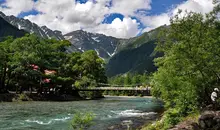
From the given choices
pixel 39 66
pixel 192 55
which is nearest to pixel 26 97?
pixel 39 66

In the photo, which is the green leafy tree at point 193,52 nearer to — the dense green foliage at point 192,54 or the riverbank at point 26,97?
the dense green foliage at point 192,54

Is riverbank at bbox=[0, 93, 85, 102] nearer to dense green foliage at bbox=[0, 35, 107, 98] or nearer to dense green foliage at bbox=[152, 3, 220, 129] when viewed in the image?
dense green foliage at bbox=[0, 35, 107, 98]

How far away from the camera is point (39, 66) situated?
2995 inches

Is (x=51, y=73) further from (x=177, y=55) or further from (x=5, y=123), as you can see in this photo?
(x=177, y=55)

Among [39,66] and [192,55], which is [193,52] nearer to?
[192,55]

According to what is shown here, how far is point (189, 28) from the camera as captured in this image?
64.7 feet

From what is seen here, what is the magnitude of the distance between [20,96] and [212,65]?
55817mm

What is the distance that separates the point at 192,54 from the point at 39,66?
6198cm

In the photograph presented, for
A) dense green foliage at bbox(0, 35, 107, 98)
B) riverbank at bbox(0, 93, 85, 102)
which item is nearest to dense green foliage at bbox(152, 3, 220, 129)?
riverbank at bbox(0, 93, 85, 102)

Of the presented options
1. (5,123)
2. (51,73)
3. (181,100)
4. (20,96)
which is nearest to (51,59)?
(51,73)

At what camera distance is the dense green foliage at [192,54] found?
1845 cm

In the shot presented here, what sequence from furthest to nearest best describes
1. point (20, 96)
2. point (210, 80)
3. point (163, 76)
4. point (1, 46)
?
point (1, 46) → point (20, 96) → point (163, 76) → point (210, 80)

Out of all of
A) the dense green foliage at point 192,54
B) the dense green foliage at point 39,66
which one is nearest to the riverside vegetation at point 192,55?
the dense green foliage at point 192,54

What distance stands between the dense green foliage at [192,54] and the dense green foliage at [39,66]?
5466cm
